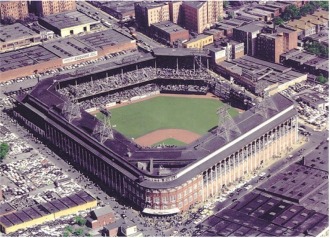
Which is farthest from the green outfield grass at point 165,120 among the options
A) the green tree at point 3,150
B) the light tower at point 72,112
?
the green tree at point 3,150

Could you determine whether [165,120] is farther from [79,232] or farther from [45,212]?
[79,232]

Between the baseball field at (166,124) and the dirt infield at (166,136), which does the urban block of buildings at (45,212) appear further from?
the baseball field at (166,124)

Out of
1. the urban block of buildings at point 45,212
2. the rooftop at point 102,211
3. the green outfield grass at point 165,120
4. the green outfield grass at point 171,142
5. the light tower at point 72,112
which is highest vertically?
the light tower at point 72,112

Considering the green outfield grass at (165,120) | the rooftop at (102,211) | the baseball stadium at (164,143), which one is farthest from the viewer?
the green outfield grass at (165,120)

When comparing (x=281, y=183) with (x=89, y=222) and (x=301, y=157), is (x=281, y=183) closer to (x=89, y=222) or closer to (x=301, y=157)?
(x=301, y=157)

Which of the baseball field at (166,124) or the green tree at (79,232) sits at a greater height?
the green tree at (79,232)

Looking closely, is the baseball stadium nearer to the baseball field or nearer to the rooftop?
the baseball field
